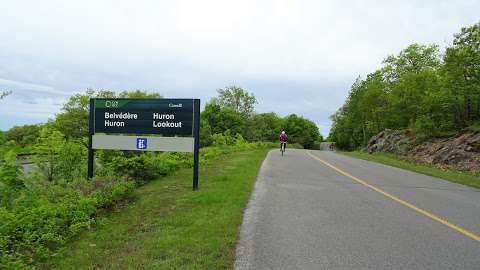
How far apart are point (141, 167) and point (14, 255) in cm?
754

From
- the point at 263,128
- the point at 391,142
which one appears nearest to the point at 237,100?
the point at 263,128

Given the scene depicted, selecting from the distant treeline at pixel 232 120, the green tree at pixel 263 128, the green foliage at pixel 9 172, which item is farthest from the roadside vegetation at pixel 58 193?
the green tree at pixel 263 128

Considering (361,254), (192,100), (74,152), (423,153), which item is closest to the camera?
(361,254)

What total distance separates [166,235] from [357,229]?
308 centimetres

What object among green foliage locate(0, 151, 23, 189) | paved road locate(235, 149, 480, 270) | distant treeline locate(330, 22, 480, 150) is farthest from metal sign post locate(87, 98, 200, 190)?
distant treeline locate(330, 22, 480, 150)

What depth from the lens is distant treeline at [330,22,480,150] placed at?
1147 inches

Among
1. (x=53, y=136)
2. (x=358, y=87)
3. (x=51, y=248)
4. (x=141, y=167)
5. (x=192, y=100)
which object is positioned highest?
(x=358, y=87)

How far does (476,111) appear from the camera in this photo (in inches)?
1204

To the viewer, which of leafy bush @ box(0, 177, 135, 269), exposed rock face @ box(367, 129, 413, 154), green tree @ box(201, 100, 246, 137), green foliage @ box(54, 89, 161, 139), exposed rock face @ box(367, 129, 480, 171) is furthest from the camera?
green tree @ box(201, 100, 246, 137)

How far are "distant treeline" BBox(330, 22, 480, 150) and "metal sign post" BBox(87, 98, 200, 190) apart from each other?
910 inches

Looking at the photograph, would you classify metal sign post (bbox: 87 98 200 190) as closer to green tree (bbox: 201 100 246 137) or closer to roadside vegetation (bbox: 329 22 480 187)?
roadside vegetation (bbox: 329 22 480 187)

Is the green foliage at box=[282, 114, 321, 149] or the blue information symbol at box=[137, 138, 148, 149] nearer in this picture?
the blue information symbol at box=[137, 138, 148, 149]

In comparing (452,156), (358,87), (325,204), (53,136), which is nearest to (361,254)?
(325,204)

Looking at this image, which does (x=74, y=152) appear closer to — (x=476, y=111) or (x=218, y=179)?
(x=218, y=179)
